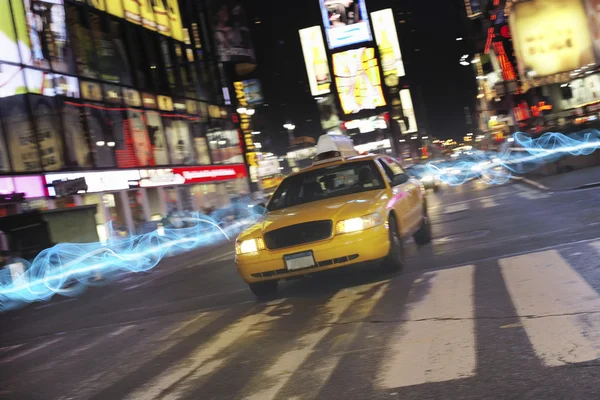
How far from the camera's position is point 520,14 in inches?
1623

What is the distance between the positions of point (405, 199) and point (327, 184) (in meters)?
1.22

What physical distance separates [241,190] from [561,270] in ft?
155

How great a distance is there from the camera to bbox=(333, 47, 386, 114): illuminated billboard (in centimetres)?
7625

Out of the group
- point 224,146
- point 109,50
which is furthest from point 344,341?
point 224,146

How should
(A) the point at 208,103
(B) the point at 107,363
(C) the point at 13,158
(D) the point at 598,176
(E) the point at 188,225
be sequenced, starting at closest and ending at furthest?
(B) the point at 107,363
(D) the point at 598,176
(C) the point at 13,158
(E) the point at 188,225
(A) the point at 208,103

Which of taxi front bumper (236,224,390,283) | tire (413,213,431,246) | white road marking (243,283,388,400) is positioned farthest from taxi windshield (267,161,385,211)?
white road marking (243,283,388,400)

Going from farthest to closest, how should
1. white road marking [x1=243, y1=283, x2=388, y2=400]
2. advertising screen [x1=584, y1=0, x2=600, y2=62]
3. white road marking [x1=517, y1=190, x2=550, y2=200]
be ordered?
1. advertising screen [x1=584, y1=0, x2=600, y2=62]
2. white road marking [x1=517, y1=190, x2=550, y2=200]
3. white road marking [x1=243, y1=283, x2=388, y2=400]

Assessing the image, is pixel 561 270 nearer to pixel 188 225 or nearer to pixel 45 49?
pixel 188 225

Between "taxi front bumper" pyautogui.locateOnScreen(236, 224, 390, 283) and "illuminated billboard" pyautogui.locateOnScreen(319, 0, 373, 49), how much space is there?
6909 cm

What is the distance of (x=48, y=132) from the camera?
97.6 ft

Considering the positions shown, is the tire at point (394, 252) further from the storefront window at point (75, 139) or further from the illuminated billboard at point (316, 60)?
the illuminated billboard at point (316, 60)

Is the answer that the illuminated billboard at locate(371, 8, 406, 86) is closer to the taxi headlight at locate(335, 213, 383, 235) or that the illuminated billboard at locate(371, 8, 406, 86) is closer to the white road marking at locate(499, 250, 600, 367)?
the taxi headlight at locate(335, 213, 383, 235)

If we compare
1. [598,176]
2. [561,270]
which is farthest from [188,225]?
[561,270]

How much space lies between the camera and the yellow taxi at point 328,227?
26.6 ft
